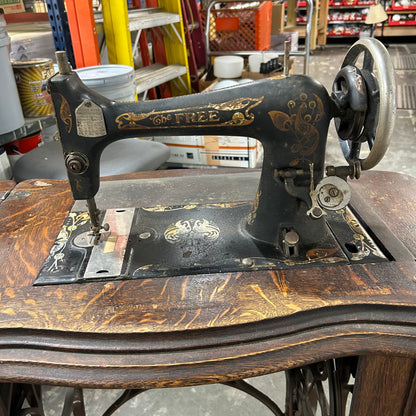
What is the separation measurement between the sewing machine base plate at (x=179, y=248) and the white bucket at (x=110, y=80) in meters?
0.88

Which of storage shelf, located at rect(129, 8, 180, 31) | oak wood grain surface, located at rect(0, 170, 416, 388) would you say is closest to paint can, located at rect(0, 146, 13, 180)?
storage shelf, located at rect(129, 8, 180, 31)

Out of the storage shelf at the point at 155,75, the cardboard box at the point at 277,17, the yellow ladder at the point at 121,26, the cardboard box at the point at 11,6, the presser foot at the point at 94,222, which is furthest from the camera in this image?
the cardboard box at the point at 277,17

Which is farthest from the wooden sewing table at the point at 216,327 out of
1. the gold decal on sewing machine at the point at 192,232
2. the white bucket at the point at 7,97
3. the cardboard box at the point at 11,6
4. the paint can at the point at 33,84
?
the cardboard box at the point at 11,6

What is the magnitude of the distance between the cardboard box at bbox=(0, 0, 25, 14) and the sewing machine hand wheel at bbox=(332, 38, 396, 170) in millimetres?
2115

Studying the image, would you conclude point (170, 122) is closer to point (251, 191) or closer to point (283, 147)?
point (283, 147)

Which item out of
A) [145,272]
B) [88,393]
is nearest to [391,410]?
[145,272]

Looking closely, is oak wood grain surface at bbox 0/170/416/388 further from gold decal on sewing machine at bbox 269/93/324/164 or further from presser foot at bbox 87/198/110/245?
gold decal on sewing machine at bbox 269/93/324/164

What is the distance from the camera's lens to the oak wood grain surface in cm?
69

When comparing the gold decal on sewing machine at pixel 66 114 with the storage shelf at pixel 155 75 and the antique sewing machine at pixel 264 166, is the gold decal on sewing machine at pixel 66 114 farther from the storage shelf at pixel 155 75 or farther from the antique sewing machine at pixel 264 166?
the storage shelf at pixel 155 75

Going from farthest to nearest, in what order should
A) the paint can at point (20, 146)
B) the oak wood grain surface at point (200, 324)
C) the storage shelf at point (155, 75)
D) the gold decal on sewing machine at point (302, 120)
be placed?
the storage shelf at point (155, 75) < the paint can at point (20, 146) < the gold decal on sewing machine at point (302, 120) < the oak wood grain surface at point (200, 324)

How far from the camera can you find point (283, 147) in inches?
33.8

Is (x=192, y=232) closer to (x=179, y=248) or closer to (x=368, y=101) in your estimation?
(x=179, y=248)

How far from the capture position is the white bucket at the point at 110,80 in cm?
172

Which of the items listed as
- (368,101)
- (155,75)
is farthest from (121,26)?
(368,101)
